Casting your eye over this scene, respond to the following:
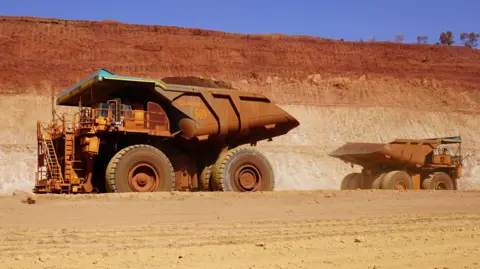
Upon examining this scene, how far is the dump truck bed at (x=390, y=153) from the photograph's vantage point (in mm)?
23672

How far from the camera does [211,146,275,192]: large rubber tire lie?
17.3 metres

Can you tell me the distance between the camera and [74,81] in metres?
41.8

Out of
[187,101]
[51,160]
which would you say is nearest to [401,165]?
[187,101]

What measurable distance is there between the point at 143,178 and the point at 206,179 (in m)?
2.40

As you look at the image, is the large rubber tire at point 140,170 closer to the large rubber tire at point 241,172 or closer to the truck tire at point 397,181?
the large rubber tire at point 241,172

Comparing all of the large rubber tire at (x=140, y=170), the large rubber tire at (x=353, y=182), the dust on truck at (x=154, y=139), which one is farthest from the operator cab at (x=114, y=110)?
the large rubber tire at (x=353, y=182)

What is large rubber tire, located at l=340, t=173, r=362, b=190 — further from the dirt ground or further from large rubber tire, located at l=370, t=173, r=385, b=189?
the dirt ground

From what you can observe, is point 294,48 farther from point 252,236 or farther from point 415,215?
point 252,236

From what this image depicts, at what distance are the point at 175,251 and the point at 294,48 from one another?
141 ft

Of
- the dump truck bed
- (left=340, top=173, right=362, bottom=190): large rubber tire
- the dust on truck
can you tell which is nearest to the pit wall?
(left=340, top=173, right=362, bottom=190): large rubber tire

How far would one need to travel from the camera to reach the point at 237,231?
9.52m

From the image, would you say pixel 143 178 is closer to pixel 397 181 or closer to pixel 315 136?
pixel 397 181

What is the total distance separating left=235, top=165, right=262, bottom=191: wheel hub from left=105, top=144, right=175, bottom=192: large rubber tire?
2166 mm

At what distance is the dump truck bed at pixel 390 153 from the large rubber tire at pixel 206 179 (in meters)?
8.38
